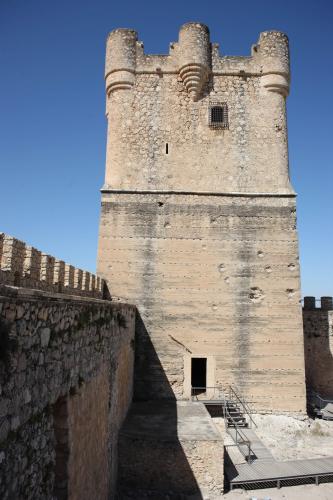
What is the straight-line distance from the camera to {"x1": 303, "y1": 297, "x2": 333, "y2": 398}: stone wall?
1579 cm

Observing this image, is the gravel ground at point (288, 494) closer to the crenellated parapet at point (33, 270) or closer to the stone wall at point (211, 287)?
the stone wall at point (211, 287)

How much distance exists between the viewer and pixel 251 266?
12688 millimetres

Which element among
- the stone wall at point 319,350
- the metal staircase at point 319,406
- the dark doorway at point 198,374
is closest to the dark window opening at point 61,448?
the dark doorway at point 198,374

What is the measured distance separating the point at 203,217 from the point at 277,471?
23.5ft

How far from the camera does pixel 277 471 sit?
9125 mm

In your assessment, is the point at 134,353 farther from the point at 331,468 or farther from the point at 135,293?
the point at 331,468

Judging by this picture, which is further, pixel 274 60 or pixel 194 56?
pixel 274 60

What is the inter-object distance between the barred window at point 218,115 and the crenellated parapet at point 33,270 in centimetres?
803

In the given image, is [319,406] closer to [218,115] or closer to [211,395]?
[211,395]

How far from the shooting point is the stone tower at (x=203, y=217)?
1228cm

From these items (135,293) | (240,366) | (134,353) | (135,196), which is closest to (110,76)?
(135,196)

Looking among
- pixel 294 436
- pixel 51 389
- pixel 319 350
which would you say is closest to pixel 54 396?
pixel 51 389

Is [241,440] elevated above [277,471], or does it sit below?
above

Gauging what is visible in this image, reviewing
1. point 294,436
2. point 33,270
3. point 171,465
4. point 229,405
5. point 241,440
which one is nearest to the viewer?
point 33,270
